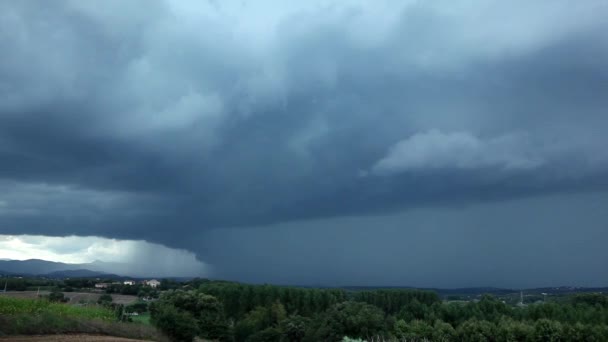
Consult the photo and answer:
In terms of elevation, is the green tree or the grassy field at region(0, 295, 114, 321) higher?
the grassy field at region(0, 295, 114, 321)

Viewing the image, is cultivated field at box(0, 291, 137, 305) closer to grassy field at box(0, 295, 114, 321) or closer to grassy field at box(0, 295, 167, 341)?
grassy field at box(0, 295, 114, 321)

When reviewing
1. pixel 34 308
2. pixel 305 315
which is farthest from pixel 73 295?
pixel 34 308

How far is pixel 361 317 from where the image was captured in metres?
107

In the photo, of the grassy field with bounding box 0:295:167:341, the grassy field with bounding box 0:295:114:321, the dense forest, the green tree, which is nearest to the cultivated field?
the grassy field with bounding box 0:295:114:321

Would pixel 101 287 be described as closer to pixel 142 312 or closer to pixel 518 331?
pixel 142 312

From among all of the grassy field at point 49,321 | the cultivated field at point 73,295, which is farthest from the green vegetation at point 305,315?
the cultivated field at point 73,295

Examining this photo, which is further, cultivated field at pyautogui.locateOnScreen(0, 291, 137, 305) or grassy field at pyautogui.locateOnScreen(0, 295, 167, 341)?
cultivated field at pyautogui.locateOnScreen(0, 291, 137, 305)

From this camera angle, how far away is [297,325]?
120 meters

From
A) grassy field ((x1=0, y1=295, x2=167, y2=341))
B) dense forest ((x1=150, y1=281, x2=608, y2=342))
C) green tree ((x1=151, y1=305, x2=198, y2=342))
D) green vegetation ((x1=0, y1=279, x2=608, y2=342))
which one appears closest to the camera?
grassy field ((x1=0, y1=295, x2=167, y2=341))

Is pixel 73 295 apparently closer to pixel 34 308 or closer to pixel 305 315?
pixel 305 315

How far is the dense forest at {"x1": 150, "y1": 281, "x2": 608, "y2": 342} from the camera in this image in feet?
258

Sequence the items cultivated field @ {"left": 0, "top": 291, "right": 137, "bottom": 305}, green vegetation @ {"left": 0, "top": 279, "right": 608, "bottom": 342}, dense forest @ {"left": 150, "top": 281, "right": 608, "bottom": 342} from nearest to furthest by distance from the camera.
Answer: green vegetation @ {"left": 0, "top": 279, "right": 608, "bottom": 342}
cultivated field @ {"left": 0, "top": 291, "right": 137, "bottom": 305}
dense forest @ {"left": 150, "top": 281, "right": 608, "bottom": 342}

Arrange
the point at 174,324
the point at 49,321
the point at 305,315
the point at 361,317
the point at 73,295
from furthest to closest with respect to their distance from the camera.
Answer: the point at 305,315 → the point at 361,317 → the point at 73,295 → the point at 174,324 → the point at 49,321

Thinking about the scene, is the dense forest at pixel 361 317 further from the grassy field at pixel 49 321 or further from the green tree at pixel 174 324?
the grassy field at pixel 49 321
